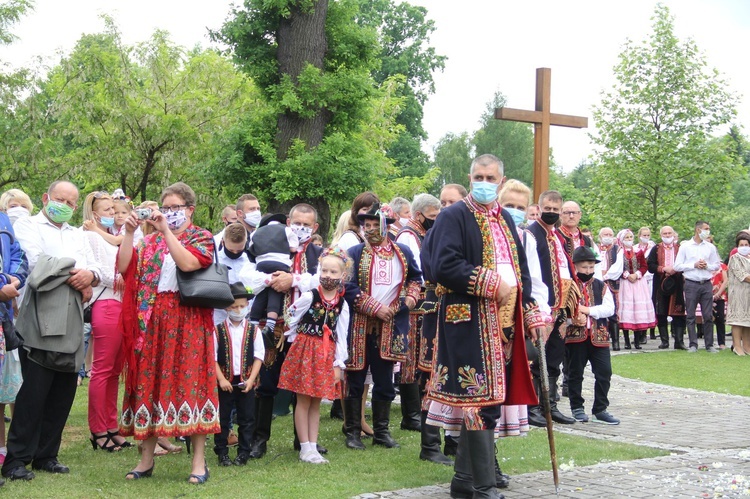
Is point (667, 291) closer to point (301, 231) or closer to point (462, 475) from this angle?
point (301, 231)

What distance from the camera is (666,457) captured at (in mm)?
7809

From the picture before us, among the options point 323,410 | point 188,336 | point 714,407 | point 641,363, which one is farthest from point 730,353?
point 188,336

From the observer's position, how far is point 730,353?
57.5ft

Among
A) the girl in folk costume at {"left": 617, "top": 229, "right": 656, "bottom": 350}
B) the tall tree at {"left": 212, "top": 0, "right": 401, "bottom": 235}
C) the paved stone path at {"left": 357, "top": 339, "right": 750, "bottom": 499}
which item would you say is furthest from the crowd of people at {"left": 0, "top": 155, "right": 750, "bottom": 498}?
the girl in folk costume at {"left": 617, "top": 229, "right": 656, "bottom": 350}

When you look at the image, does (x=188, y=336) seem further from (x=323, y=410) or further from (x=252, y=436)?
(x=323, y=410)

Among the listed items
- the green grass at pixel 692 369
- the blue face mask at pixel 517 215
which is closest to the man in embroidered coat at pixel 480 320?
the blue face mask at pixel 517 215

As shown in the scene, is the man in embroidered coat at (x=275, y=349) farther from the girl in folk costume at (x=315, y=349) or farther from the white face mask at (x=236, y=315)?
the white face mask at (x=236, y=315)

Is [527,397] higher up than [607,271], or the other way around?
[607,271]

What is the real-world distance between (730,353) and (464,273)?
1315cm

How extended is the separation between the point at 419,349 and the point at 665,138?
75.3 feet

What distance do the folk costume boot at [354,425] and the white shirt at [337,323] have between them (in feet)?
1.59

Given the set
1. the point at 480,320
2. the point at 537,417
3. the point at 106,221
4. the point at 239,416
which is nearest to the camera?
the point at 480,320

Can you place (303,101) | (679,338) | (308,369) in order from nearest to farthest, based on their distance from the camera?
(308,369) < (303,101) < (679,338)

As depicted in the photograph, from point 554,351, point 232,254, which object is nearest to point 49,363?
point 232,254
